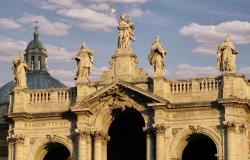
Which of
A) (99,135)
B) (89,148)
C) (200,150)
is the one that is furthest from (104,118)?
(200,150)

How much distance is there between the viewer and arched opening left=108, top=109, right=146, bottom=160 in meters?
61.8

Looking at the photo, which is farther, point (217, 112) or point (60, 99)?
point (60, 99)

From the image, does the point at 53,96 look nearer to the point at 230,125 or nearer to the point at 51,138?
the point at 51,138

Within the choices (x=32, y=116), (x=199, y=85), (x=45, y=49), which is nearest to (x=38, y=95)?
(x=32, y=116)

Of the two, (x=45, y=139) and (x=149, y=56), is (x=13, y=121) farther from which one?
(x=149, y=56)

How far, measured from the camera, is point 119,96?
58.5m

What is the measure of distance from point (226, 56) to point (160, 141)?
6.73 metres

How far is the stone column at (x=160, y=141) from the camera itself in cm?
5653

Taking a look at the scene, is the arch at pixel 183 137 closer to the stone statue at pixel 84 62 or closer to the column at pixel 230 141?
the column at pixel 230 141

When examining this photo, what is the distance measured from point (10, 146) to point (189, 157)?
12093 mm

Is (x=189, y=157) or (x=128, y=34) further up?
(x=128, y=34)

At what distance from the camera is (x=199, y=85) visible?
189ft

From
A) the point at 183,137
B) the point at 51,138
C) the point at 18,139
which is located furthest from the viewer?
the point at 18,139

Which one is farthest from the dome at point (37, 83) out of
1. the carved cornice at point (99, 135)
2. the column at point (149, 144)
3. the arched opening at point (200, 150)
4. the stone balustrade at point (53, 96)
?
the column at point (149, 144)
